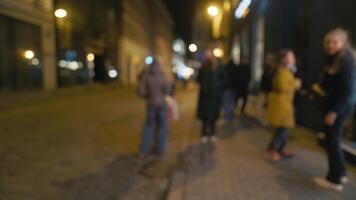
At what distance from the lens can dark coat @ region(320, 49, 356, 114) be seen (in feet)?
15.9

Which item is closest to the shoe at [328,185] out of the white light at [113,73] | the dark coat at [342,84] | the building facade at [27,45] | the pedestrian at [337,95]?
the pedestrian at [337,95]

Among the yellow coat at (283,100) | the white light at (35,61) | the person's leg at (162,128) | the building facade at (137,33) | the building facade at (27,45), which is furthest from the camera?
the building facade at (137,33)

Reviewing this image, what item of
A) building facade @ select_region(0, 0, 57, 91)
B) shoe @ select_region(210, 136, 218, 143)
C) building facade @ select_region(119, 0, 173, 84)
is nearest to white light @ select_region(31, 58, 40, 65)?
building facade @ select_region(0, 0, 57, 91)

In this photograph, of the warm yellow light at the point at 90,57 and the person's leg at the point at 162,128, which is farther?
the warm yellow light at the point at 90,57

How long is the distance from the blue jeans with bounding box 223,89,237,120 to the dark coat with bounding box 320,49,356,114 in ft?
21.0

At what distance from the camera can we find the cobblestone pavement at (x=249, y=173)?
5.07 m

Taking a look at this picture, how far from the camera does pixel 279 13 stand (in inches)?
484

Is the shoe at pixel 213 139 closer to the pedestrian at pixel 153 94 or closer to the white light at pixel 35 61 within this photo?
the pedestrian at pixel 153 94

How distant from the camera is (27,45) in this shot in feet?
62.2

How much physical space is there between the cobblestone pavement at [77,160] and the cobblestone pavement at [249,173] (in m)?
0.47

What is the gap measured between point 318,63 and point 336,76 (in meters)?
4.25

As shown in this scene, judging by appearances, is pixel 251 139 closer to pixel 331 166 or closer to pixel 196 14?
pixel 331 166

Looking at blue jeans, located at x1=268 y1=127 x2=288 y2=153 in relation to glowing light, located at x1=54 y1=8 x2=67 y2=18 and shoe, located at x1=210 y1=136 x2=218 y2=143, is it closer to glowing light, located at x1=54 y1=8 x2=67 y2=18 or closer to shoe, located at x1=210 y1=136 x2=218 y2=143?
shoe, located at x1=210 y1=136 x2=218 y2=143

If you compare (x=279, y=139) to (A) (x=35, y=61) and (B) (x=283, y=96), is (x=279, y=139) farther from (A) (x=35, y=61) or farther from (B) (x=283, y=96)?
(A) (x=35, y=61)
